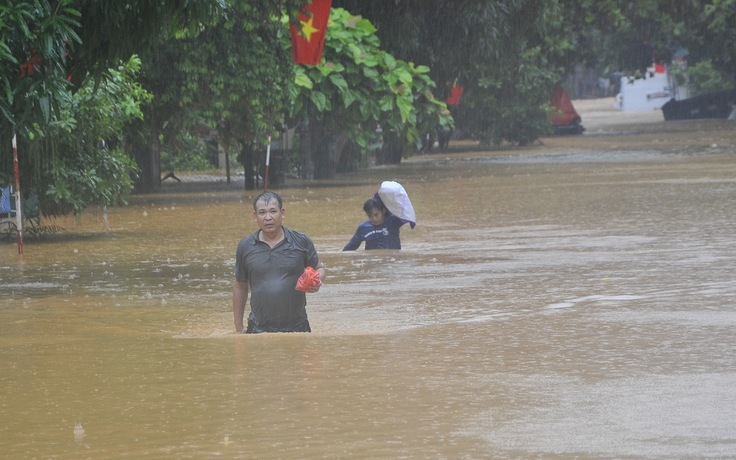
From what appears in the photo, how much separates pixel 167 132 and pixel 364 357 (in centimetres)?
1583

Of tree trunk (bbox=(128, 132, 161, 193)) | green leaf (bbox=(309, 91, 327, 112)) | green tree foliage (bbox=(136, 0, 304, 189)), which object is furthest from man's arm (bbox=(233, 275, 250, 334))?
tree trunk (bbox=(128, 132, 161, 193))

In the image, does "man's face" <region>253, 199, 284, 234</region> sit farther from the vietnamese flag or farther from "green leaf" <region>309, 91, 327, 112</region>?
"green leaf" <region>309, 91, 327, 112</region>

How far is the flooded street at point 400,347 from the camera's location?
18.9ft

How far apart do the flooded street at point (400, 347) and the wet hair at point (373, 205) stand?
0.50 meters

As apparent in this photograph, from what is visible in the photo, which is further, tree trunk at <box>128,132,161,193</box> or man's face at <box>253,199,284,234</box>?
tree trunk at <box>128,132,161,193</box>

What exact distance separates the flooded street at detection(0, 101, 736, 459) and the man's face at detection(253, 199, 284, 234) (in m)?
0.73

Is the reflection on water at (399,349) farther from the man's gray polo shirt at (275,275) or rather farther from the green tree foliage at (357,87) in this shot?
the green tree foliage at (357,87)

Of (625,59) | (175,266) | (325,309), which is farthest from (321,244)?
(625,59)

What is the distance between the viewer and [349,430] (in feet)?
19.3

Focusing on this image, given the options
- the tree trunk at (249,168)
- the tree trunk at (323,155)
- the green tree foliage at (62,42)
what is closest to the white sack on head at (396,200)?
the green tree foliage at (62,42)

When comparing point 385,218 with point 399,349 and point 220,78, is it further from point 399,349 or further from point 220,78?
point 220,78

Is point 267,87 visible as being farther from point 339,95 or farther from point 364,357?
point 364,357

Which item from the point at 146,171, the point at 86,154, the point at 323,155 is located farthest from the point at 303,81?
the point at 86,154

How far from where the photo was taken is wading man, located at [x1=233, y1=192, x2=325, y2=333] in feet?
27.1
